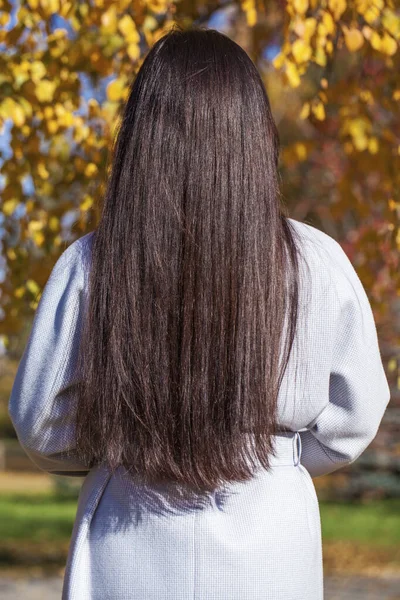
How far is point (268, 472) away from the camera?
1698 millimetres

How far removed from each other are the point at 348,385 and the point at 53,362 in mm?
572

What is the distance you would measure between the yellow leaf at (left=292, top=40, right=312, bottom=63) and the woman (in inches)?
58.2

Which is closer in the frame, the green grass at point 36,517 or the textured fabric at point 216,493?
the textured fabric at point 216,493

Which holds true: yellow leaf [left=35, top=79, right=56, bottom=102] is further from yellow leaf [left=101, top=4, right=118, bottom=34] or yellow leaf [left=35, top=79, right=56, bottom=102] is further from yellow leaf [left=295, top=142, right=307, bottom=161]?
yellow leaf [left=295, top=142, right=307, bottom=161]

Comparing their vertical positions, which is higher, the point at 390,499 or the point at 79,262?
the point at 79,262

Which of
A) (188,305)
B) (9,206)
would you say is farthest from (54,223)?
(188,305)

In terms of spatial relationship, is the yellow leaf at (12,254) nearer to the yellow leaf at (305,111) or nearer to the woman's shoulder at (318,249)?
the yellow leaf at (305,111)

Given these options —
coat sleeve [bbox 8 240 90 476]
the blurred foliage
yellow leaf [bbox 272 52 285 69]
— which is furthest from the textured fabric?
yellow leaf [bbox 272 52 285 69]

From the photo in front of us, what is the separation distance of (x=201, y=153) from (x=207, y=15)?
9.51ft

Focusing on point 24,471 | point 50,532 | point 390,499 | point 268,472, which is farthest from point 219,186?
point 24,471

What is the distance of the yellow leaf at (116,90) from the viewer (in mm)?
3311

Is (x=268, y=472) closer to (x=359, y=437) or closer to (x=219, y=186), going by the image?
(x=359, y=437)

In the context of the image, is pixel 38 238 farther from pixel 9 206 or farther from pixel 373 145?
pixel 373 145

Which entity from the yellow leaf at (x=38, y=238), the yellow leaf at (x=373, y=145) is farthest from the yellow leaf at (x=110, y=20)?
the yellow leaf at (x=373, y=145)
